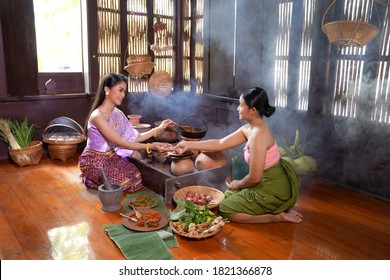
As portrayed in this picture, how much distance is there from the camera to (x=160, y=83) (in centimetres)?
626

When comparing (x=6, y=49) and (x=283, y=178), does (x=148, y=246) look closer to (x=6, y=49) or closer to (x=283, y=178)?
(x=283, y=178)

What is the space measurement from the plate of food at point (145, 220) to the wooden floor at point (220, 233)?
0.20m

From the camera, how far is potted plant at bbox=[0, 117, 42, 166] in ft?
15.9

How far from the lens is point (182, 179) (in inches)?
145

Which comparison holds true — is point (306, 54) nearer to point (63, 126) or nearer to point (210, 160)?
point (210, 160)

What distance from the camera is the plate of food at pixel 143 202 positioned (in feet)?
11.4

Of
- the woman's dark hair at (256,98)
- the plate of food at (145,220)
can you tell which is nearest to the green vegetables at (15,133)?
the plate of food at (145,220)

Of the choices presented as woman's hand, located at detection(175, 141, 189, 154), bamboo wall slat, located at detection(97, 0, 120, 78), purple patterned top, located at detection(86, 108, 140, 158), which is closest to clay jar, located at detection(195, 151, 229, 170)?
woman's hand, located at detection(175, 141, 189, 154)

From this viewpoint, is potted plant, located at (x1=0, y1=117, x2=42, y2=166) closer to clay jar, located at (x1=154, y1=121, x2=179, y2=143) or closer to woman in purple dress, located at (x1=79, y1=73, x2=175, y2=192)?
woman in purple dress, located at (x1=79, y1=73, x2=175, y2=192)

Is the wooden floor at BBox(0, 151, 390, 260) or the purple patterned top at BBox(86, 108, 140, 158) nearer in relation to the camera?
the wooden floor at BBox(0, 151, 390, 260)

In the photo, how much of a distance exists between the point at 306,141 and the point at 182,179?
1.91 meters

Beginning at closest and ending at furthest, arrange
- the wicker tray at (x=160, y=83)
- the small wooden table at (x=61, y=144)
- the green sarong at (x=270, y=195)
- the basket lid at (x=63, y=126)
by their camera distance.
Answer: the green sarong at (x=270, y=195)
the small wooden table at (x=61, y=144)
the basket lid at (x=63, y=126)
the wicker tray at (x=160, y=83)

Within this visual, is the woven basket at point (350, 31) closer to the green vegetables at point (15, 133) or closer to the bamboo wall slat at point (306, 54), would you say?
the bamboo wall slat at point (306, 54)

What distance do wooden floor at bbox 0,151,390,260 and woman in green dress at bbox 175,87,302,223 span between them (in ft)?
0.35
